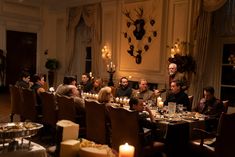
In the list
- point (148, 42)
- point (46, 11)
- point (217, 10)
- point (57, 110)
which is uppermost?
point (46, 11)

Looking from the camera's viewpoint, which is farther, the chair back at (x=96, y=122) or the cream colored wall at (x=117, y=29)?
the cream colored wall at (x=117, y=29)

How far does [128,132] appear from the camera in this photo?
3500 millimetres

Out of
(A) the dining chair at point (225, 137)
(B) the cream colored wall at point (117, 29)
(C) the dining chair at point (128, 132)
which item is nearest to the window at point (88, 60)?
(B) the cream colored wall at point (117, 29)

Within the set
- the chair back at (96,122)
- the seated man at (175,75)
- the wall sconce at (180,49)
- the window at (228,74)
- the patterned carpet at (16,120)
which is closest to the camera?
the chair back at (96,122)

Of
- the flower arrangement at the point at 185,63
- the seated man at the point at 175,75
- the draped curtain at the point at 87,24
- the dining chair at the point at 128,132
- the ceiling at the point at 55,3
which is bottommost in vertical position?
Result: the dining chair at the point at 128,132

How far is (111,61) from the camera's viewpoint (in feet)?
28.0

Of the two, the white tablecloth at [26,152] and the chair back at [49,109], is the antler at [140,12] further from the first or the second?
the white tablecloth at [26,152]

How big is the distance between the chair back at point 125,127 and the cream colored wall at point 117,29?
357 centimetres

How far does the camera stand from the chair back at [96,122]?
406 centimetres

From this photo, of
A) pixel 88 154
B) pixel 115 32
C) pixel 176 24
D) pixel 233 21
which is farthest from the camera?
pixel 115 32

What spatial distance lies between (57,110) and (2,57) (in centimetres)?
579

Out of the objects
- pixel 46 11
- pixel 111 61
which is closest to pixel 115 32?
pixel 111 61

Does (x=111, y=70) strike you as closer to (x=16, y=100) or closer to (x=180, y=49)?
(x=180, y=49)

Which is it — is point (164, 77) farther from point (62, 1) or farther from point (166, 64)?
point (62, 1)
